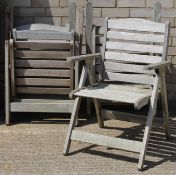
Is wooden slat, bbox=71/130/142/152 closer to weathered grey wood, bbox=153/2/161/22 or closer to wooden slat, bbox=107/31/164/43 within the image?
wooden slat, bbox=107/31/164/43

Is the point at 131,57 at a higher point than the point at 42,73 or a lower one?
higher

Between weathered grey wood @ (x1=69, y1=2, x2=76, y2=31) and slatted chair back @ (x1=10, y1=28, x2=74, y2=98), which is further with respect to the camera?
weathered grey wood @ (x1=69, y1=2, x2=76, y2=31)

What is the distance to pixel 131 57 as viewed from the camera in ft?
17.3

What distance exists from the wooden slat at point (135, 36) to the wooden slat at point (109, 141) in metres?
1.25

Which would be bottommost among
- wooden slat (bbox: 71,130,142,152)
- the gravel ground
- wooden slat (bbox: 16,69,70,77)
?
the gravel ground

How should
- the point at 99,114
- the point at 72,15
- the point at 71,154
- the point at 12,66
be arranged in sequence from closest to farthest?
the point at 71,154 → the point at 99,114 → the point at 12,66 → the point at 72,15

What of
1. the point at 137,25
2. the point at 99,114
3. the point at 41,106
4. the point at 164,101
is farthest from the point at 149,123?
the point at 41,106

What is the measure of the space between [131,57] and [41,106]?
3.96 ft

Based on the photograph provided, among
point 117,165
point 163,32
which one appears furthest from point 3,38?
point 117,165

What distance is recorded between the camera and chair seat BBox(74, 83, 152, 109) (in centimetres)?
448

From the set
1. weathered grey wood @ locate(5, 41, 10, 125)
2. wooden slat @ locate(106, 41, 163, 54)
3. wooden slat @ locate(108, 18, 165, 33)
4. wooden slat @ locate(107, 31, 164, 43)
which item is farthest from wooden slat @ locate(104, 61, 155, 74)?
weathered grey wood @ locate(5, 41, 10, 125)

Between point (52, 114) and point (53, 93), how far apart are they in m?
0.51

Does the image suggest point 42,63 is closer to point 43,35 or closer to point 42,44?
point 42,44

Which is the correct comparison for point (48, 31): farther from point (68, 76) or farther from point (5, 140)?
point (5, 140)
